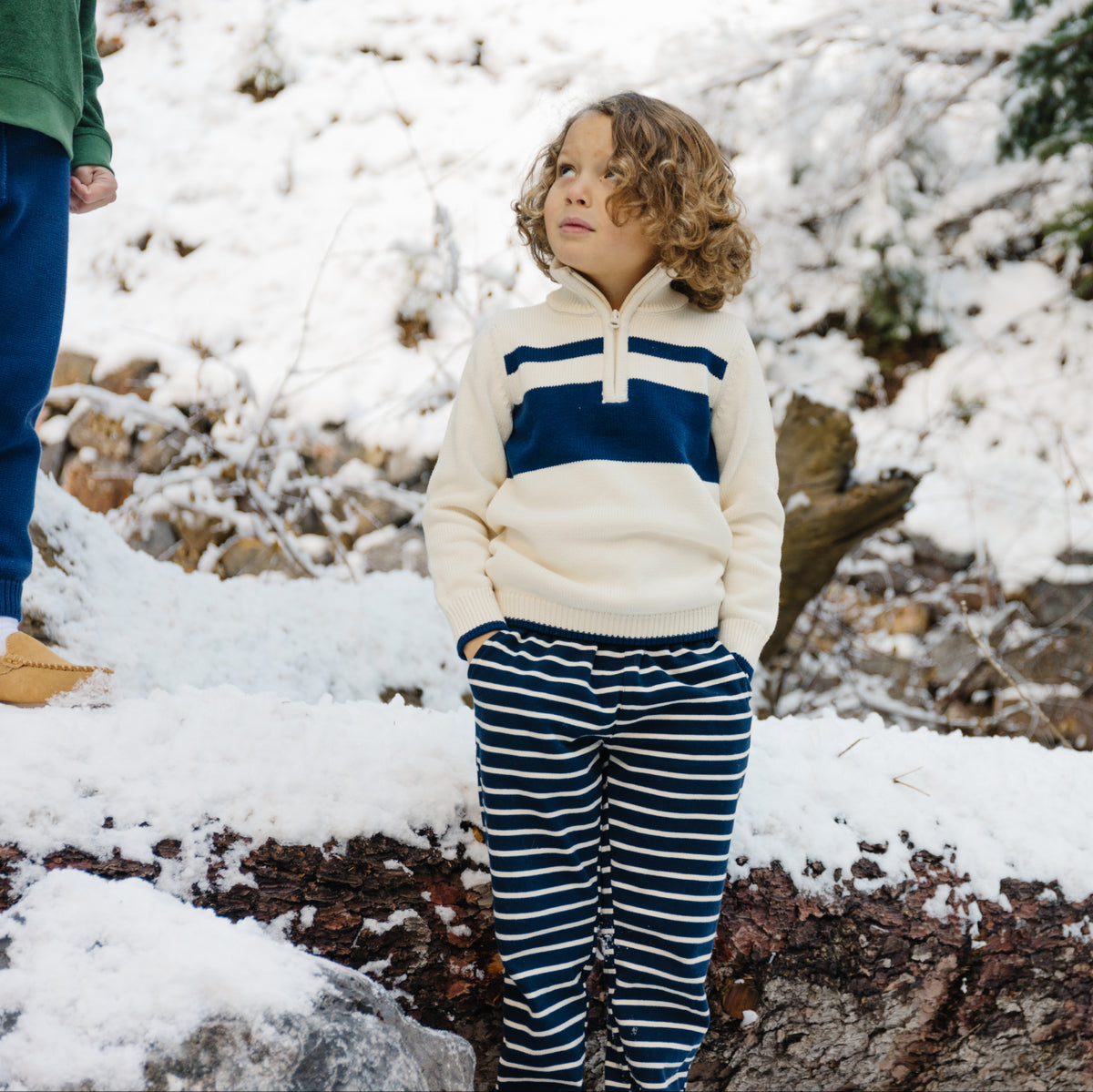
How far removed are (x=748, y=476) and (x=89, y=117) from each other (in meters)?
1.44

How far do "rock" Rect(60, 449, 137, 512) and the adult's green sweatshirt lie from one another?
8.74 feet

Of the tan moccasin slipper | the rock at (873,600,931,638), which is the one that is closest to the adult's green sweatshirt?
the tan moccasin slipper

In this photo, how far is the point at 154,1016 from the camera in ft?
2.86

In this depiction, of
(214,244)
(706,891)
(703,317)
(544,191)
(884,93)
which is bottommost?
(706,891)

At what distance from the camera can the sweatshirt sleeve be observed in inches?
61.7

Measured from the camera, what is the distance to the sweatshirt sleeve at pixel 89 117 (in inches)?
61.7

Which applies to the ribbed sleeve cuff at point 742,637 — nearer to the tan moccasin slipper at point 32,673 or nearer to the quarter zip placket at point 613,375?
the quarter zip placket at point 613,375

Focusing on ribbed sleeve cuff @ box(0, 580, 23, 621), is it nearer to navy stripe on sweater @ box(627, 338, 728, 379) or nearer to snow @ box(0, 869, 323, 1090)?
snow @ box(0, 869, 323, 1090)

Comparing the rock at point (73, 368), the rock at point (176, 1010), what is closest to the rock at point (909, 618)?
the rock at point (176, 1010)

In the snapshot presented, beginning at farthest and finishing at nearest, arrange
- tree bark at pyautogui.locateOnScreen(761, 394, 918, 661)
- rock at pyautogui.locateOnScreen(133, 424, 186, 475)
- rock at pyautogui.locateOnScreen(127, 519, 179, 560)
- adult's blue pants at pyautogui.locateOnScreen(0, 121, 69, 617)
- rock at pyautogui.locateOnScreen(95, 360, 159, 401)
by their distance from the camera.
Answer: rock at pyautogui.locateOnScreen(95, 360, 159, 401), rock at pyautogui.locateOnScreen(133, 424, 186, 475), rock at pyautogui.locateOnScreen(127, 519, 179, 560), tree bark at pyautogui.locateOnScreen(761, 394, 918, 661), adult's blue pants at pyautogui.locateOnScreen(0, 121, 69, 617)

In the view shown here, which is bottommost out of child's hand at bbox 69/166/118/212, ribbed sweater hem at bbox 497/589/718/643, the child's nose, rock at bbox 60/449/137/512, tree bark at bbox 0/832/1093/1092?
rock at bbox 60/449/137/512

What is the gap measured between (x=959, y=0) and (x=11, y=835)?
4.94 m

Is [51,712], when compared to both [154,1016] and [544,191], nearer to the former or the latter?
[154,1016]

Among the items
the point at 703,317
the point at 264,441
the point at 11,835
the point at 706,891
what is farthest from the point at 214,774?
the point at 264,441
